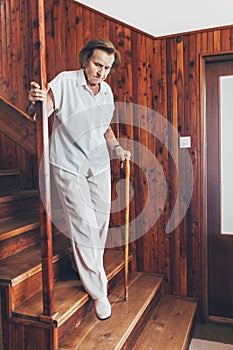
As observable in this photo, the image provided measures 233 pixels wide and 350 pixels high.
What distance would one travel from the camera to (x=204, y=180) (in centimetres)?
298

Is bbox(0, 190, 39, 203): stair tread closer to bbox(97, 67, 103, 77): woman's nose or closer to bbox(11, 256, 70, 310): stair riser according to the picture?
bbox(11, 256, 70, 310): stair riser

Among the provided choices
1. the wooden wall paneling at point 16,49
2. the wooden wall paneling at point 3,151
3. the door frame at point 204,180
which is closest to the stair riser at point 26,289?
the door frame at point 204,180

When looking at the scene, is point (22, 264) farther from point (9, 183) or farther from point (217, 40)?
point (217, 40)

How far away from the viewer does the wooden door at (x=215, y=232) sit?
9.78 feet

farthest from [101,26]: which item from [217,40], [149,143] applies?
[149,143]

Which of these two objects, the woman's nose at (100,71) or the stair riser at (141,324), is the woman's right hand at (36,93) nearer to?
the woman's nose at (100,71)

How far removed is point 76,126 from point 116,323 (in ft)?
4.06

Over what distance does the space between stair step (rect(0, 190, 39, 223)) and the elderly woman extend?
0.70 metres

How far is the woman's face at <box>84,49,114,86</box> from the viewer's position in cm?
214

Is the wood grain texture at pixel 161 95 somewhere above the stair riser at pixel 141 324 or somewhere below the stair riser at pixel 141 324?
above

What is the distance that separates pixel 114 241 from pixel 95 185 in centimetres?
105

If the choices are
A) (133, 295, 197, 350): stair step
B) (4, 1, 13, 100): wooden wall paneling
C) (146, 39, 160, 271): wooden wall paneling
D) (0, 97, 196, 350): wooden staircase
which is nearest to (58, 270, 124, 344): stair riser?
(0, 97, 196, 350): wooden staircase

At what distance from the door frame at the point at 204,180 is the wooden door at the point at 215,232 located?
5 centimetres

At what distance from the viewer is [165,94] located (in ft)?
9.86
